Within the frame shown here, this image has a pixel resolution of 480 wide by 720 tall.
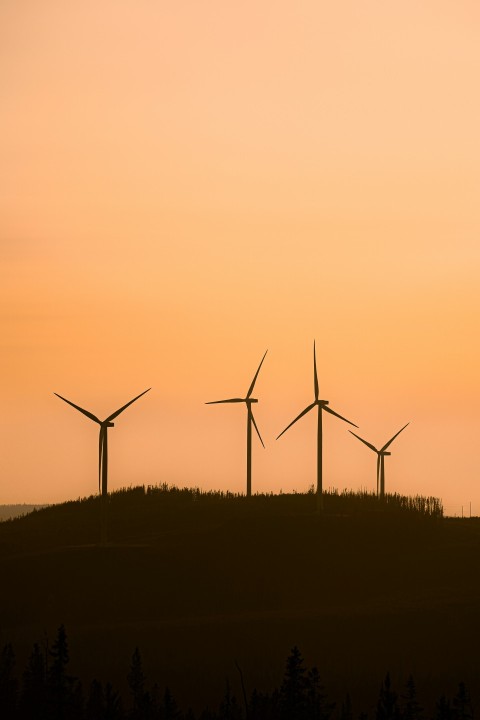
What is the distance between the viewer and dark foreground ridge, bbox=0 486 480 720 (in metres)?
59.8

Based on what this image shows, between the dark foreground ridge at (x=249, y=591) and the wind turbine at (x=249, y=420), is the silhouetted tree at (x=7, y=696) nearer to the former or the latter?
the dark foreground ridge at (x=249, y=591)

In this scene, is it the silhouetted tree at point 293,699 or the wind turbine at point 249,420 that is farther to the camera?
the wind turbine at point 249,420

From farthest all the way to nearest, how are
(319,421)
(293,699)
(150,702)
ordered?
(319,421)
(150,702)
(293,699)

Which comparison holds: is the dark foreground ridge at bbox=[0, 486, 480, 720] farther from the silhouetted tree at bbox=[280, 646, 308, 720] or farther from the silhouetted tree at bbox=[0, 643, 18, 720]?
the silhouetted tree at bbox=[280, 646, 308, 720]

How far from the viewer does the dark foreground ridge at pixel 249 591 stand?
196 ft

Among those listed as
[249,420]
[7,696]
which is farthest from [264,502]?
[7,696]

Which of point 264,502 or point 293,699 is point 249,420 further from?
point 293,699

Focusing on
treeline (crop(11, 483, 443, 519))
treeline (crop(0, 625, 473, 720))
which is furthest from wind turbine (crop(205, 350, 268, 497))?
treeline (crop(0, 625, 473, 720))

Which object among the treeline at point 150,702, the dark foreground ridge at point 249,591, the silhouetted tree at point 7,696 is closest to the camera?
the treeline at point 150,702

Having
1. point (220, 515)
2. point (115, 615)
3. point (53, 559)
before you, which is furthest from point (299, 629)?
point (220, 515)

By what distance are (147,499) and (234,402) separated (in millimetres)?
8947

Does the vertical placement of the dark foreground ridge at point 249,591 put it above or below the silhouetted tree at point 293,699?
A: above

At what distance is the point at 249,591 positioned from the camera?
7675 cm

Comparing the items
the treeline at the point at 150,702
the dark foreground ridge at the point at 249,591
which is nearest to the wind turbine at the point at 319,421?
the dark foreground ridge at the point at 249,591
